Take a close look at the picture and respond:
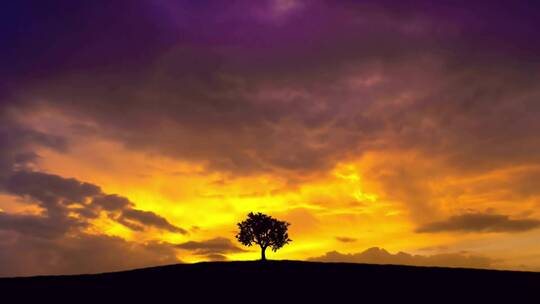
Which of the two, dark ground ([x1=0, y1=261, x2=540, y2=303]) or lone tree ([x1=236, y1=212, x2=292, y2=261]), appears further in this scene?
lone tree ([x1=236, y1=212, x2=292, y2=261])

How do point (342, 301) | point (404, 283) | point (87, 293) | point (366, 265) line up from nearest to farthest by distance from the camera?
point (342, 301), point (87, 293), point (404, 283), point (366, 265)

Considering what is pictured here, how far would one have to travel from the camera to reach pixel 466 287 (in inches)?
1949

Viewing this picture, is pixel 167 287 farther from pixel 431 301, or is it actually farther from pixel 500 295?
pixel 500 295

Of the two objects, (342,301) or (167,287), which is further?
(167,287)

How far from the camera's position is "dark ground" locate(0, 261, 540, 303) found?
4516 centimetres

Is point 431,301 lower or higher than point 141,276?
lower

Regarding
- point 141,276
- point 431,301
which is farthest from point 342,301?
point 141,276

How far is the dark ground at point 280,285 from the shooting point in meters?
45.2

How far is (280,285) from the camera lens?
48875 millimetres

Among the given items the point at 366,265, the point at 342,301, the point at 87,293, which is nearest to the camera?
the point at 342,301

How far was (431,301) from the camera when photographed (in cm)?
4438

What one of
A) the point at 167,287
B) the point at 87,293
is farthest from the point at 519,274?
the point at 87,293

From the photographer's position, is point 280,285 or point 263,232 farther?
point 263,232

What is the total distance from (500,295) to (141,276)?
30.4m
